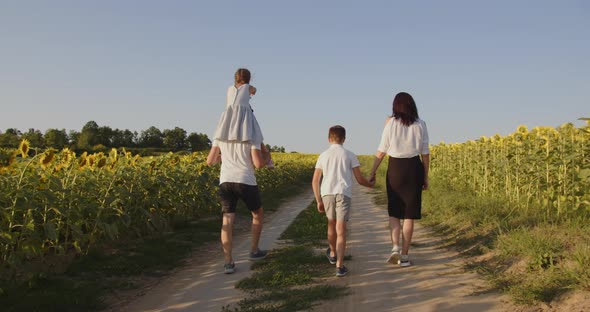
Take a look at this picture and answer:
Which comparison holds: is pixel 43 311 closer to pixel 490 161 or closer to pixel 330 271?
pixel 330 271

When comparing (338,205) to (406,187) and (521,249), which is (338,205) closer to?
(406,187)

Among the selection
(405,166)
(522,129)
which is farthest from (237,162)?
(522,129)

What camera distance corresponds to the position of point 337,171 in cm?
501

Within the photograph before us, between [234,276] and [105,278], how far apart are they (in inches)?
57.0

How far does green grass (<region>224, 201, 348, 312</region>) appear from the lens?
3.92 meters

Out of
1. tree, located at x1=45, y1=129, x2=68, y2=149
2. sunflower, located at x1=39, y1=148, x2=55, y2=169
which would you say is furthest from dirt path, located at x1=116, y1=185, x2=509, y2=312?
tree, located at x1=45, y1=129, x2=68, y2=149

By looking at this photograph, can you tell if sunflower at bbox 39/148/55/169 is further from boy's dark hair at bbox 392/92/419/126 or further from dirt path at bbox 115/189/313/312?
boy's dark hair at bbox 392/92/419/126

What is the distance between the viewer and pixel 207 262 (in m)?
6.11

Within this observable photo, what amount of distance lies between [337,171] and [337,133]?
44cm

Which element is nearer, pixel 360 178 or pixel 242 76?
pixel 360 178

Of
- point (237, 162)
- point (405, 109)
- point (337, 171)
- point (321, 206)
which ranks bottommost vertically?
point (321, 206)

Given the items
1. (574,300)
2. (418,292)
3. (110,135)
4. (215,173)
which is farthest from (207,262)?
(110,135)

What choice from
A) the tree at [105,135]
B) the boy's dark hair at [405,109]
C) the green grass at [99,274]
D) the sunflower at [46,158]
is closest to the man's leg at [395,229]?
the boy's dark hair at [405,109]

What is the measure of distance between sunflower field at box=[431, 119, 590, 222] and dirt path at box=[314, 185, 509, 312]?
2.12 m
